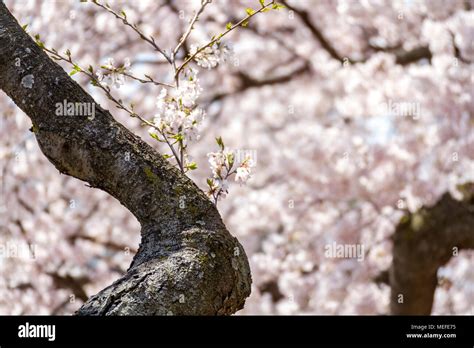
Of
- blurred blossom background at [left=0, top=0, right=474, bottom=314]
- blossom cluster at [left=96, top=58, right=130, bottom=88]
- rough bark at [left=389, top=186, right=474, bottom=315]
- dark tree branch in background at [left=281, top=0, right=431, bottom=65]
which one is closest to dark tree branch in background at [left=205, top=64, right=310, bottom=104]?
blurred blossom background at [left=0, top=0, right=474, bottom=314]

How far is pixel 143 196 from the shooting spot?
1.43 m

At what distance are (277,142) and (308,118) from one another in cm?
49

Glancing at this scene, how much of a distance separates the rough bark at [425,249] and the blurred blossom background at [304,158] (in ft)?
1.38

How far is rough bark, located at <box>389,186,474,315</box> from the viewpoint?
15.8ft

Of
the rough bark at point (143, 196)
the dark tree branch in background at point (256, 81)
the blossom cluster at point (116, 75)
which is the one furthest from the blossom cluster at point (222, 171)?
the dark tree branch in background at point (256, 81)

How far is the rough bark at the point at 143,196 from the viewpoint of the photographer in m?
1.29

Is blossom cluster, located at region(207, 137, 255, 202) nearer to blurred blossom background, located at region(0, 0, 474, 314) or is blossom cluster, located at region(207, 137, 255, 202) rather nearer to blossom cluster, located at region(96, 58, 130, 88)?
blossom cluster, located at region(96, 58, 130, 88)

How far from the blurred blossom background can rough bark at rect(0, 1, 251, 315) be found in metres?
4.04

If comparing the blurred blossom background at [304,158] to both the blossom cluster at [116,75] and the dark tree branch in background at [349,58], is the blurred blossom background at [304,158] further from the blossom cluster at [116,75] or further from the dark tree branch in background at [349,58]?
the blossom cluster at [116,75]

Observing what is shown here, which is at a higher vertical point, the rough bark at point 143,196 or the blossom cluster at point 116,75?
the blossom cluster at point 116,75

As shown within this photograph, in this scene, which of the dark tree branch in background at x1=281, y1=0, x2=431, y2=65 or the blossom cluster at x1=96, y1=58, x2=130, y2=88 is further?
the dark tree branch in background at x1=281, y1=0, x2=431, y2=65

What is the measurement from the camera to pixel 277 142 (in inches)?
320
